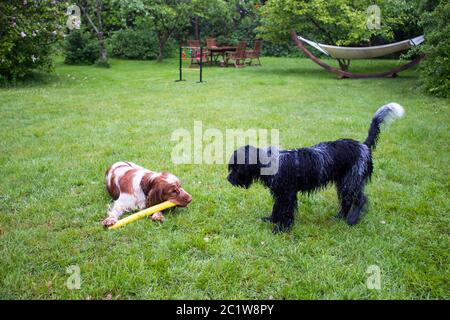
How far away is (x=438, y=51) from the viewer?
8.97m

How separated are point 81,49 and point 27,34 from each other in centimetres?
729

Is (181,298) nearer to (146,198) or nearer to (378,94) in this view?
(146,198)

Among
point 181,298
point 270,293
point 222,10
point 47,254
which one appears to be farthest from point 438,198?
point 222,10

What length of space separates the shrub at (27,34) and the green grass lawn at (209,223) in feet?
14.4

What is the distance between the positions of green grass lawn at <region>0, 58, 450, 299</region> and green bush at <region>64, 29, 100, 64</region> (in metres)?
11.3

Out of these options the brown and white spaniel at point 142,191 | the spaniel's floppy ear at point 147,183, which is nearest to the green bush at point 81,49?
the brown and white spaniel at point 142,191

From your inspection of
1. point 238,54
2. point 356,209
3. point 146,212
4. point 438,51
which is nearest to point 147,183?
point 146,212

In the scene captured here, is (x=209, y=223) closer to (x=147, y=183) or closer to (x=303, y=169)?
(x=147, y=183)

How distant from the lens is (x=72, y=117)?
7250mm

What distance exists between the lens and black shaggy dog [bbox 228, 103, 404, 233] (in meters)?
3.05

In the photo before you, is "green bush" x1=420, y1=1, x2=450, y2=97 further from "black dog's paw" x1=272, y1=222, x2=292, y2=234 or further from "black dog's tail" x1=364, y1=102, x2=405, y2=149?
"black dog's paw" x1=272, y1=222, x2=292, y2=234

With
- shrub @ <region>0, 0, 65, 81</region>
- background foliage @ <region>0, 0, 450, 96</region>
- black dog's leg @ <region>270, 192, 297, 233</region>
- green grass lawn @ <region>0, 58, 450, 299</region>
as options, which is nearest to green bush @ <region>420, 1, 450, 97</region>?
background foliage @ <region>0, 0, 450, 96</region>
